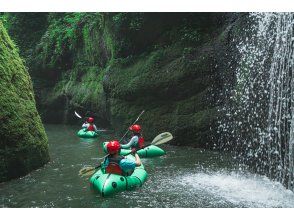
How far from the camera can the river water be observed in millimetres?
5961

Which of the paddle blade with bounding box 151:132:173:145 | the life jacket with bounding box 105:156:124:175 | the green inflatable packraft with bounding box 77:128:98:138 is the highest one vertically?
the paddle blade with bounding box 151:132:173:145

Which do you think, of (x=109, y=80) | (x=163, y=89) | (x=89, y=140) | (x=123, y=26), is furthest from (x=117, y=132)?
(x=123, y=26)

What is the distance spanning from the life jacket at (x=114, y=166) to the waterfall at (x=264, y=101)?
3.39 meters

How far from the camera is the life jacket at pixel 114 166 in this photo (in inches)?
261

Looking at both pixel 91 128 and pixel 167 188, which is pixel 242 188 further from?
pixel 91 128

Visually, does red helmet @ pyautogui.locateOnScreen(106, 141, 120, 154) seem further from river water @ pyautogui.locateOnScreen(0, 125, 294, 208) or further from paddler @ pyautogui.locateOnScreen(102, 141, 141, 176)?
river water @ pyautogui.locateOnScreen(0, 125, 294, 208)

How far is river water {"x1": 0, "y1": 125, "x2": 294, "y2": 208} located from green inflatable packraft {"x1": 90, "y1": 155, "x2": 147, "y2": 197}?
11cm

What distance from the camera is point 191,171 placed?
829cm

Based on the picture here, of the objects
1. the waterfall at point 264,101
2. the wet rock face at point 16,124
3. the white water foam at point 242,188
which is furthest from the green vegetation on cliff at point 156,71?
the wet rock face at point 16,124

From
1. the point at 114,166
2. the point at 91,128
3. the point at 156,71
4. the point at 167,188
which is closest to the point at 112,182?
the point at 114,166

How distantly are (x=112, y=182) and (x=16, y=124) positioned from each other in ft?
8.59

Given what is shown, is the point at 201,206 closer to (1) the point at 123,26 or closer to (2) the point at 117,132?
(2) the point at 117,132

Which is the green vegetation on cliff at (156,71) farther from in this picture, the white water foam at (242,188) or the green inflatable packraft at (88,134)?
the white water foam at (242,188)

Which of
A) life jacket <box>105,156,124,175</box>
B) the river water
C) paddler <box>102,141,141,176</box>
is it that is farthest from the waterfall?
life jacket <box>105,156,124,175</box>
